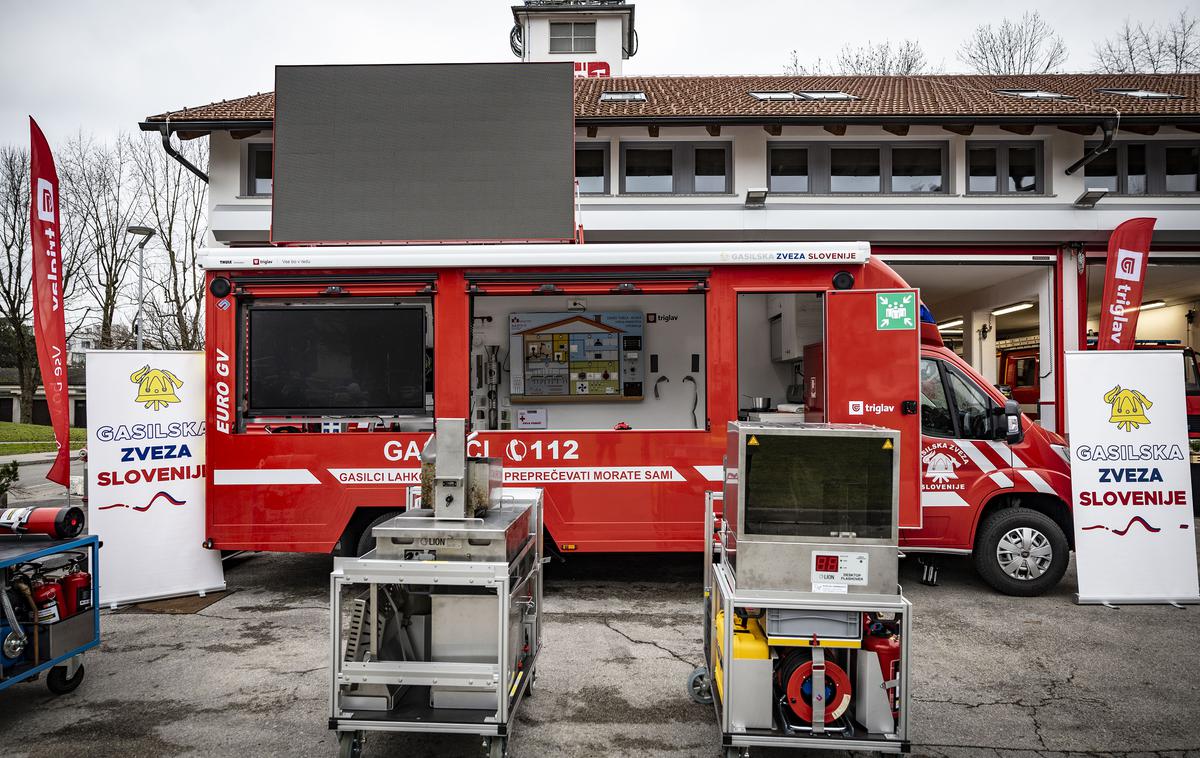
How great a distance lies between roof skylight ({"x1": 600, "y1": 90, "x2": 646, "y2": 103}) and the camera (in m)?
14.0

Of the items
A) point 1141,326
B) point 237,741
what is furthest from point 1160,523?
point 1141,326

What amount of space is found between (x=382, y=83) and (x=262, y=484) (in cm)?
345

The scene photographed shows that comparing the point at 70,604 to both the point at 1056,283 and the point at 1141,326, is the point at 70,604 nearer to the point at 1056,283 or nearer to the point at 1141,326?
the point at 1056,283

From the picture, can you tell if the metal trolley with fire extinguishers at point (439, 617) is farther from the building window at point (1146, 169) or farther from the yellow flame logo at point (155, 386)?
the building window at point (1146, 169)

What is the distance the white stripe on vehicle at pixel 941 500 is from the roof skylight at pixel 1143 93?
12.8m

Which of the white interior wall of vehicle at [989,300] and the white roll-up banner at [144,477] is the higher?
the white interior wall of vehicle at [989,300]

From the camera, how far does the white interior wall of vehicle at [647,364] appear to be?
8.03m

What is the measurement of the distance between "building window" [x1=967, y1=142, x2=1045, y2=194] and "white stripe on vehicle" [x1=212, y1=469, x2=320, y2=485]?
1193 cm

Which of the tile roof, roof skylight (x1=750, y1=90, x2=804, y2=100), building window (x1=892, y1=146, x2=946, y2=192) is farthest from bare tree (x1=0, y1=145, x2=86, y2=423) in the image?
building window (x1=892, y1=146, x2=946, y2=192)

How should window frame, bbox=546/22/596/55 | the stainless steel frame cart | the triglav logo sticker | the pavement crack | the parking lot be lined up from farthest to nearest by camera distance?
1. window frame, bbox=546/22/596/55
2. the triglav logo sticker
3. the pavement crack
4. the parking lot
5. the stainless steel frame cart

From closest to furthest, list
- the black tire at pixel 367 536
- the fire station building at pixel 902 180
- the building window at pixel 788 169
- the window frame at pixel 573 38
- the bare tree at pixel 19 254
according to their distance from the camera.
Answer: the black tire at pixel 367 536 < the fire station building at pixel 902 180 < the building window at pixel 788 169 < the window frame at pixel 573 38 < the bare tree at pixel 19 254

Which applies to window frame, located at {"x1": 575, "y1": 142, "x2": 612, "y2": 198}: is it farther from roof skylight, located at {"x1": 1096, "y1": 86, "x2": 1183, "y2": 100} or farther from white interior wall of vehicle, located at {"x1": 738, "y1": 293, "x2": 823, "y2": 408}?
roof skylight, located at {"x1": 1096, "y1": 86, "x2": 1183, "y2": 100}

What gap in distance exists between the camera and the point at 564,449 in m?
5.45

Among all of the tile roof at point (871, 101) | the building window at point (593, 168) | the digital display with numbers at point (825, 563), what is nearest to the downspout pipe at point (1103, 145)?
the tile roof at point (871, 101)
